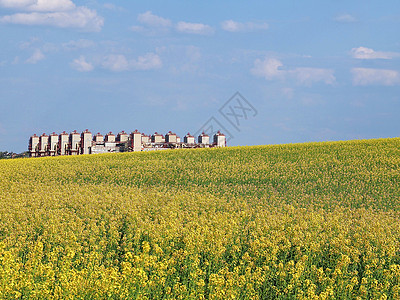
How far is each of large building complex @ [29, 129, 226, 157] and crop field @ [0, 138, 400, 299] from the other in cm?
1487

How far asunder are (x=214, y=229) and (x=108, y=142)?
131 ft

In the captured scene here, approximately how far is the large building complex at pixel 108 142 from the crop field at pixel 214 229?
14874mm

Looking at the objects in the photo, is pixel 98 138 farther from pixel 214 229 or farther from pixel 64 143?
pixel 214 229

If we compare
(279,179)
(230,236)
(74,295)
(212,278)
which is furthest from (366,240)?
(279,179)

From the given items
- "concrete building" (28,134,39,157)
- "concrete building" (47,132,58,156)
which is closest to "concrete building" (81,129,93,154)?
"concrete building" (47,132,58,156)

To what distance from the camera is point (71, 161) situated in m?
35.2

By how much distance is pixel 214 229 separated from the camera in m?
11.5

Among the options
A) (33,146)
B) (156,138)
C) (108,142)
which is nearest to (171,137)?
(156,138)

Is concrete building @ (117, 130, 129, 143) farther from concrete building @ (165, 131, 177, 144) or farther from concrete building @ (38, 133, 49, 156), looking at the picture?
concrete building @ (38, 133, 49, 156)

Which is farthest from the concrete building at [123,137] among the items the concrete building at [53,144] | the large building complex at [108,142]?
the concrete building at [53,144]

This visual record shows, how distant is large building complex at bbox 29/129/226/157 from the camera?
48500 millimetres

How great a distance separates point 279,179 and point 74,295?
61.0 ft

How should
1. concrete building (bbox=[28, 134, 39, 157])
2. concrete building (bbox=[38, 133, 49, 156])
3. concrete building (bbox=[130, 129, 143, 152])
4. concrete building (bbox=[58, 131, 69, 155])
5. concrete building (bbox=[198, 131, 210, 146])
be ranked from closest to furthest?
1. concrete building (bbox=[130, 129, 143, 152])
2. concrete building (bbox=[58, 131, 69, 155])
3. concrete building (bbox=[198, 131, 210, 146])
4. concrete building (bbox=[38, 133, 49, 156])
5. concrete building (bbox=[28, 134, 39, 157])

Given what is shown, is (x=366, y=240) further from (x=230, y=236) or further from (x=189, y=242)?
(x=189, y=242)
